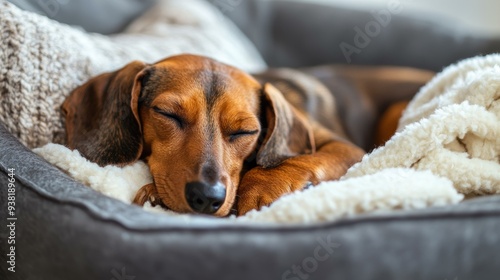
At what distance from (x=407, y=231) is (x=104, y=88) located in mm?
1327

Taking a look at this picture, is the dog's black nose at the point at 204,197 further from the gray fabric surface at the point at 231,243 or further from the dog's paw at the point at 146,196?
the gray fabric surface at the point at 231,243

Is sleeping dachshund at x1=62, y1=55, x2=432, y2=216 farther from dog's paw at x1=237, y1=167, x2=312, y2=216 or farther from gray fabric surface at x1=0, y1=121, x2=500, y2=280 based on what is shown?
gray fabric surface at x1=0, y1=121, x2=500, y2=280

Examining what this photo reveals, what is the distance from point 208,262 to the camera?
50.0 inches

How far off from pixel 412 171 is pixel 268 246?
62cm

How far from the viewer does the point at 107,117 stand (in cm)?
205

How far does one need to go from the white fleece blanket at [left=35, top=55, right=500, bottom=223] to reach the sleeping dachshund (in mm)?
106

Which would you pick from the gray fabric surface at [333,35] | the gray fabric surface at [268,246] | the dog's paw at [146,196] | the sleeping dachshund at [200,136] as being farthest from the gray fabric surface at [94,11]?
the gray fabric surface at [268,246]

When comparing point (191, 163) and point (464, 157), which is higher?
point (464, 157)

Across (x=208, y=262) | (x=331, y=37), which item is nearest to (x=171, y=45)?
(x=331, y=37)

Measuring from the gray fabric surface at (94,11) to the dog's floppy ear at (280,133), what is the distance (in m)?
1.30

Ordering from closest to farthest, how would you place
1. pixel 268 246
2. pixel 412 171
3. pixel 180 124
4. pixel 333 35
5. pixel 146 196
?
1. pixel 268 246
2. pixel 412 171
3. pixel 146 196
4. pixel 180 124
5. pixel 333 35

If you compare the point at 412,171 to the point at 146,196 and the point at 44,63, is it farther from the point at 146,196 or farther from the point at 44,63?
the point at 44,63

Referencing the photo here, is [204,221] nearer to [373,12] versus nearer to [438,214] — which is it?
[438,214]

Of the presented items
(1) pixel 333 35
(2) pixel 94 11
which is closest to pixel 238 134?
(2) pixel 94 11
